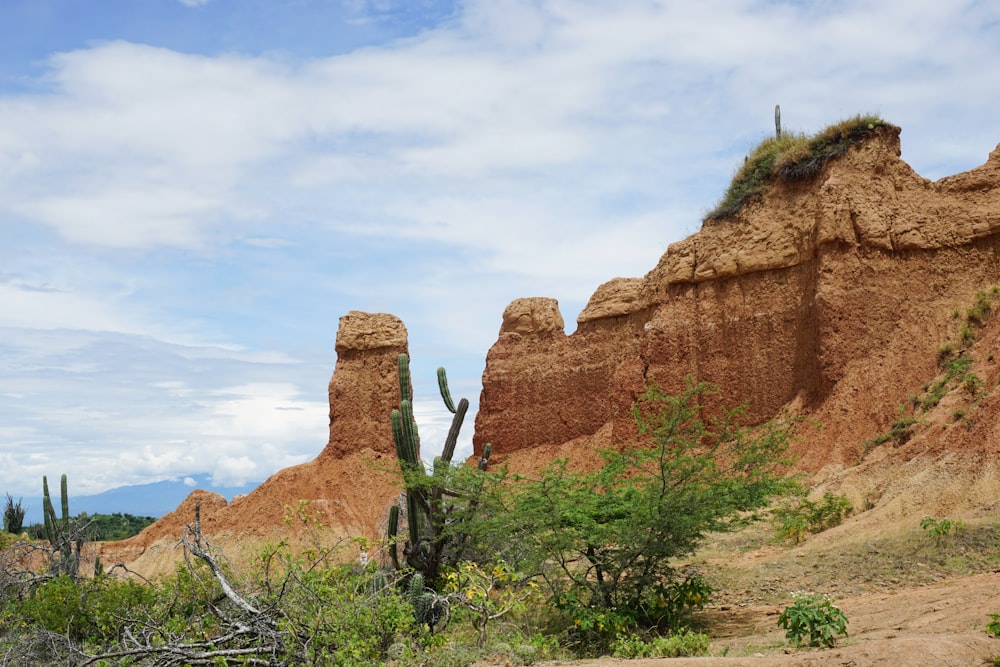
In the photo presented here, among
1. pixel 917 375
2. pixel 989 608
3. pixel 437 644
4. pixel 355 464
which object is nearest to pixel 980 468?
pixel 917 375

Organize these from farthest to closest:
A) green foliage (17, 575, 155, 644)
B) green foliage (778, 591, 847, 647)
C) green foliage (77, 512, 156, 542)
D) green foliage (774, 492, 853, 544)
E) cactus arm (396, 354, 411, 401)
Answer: green foliage (77, 512, 156, 542) < green foliage (774, 492, 853, 544) < cactus arm (396, 354, 411, 401) < green foliage (17, 575, 155, 644) < green foliage (778, 591, 847, 647)

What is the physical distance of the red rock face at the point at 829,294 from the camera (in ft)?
91.7

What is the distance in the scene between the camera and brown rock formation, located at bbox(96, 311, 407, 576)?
1660 inches

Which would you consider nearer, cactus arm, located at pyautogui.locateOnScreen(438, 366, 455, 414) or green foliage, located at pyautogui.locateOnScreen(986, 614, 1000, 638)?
green foliage, located at pyautogui.locateOnScreen(986, 614, 1000, 638)

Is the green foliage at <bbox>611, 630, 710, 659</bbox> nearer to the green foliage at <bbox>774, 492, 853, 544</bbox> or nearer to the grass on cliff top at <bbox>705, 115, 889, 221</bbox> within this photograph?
the green foliage at <bbox>774, 492, 853, 544</bbox>

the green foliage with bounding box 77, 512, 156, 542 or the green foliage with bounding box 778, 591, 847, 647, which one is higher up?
the green foliage with bounding box 77, 512, 156, 542

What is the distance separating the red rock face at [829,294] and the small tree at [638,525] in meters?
12.5

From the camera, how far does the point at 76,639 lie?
1509 cm

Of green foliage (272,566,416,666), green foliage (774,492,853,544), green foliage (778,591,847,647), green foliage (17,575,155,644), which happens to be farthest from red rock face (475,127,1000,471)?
green foliage (17,575,155,644)

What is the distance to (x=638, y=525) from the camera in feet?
48.0

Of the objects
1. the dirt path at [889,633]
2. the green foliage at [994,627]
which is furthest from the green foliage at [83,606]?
→ the green foliage at [994,627]

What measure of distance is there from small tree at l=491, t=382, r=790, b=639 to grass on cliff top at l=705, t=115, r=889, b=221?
1719 centimetres

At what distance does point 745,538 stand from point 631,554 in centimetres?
940

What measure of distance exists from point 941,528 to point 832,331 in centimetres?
1186
